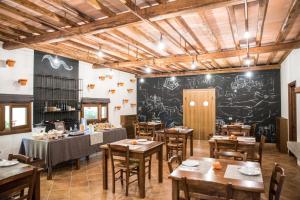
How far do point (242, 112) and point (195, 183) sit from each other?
24.1ft

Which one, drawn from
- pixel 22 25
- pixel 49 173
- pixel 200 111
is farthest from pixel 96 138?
pixel 200 111

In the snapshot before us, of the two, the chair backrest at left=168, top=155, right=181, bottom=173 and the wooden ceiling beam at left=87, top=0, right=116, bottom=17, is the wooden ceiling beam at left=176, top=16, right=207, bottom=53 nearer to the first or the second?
the wooden ceiling beam at left=87, top=0, right=116, bottom=17

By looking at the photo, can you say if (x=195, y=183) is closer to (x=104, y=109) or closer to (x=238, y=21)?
(x=238, y=21)

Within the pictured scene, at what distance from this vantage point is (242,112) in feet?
27.8

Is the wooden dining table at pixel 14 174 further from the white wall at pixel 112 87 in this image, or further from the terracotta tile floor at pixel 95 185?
the white wall at pixel 112 87

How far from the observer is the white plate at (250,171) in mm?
2219

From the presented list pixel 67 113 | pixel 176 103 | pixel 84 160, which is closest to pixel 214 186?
pixel 84 160

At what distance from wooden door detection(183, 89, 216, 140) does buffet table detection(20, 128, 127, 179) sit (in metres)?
5.03

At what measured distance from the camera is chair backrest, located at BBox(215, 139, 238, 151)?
3771 mm

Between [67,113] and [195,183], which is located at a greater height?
[67,113]

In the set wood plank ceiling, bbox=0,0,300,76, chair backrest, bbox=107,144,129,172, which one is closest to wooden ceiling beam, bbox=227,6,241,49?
wood plank ceiling, bbox=0,0,300,76

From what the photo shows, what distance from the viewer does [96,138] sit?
5551 mm

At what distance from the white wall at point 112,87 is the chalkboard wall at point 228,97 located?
0.80m

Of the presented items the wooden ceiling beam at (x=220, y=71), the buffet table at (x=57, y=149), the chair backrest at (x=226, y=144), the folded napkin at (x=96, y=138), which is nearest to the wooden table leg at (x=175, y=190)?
the chair backrest at (x=226, y=144)
